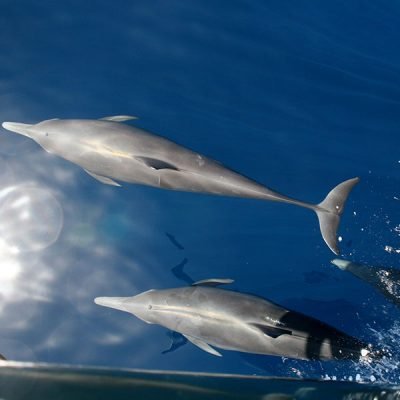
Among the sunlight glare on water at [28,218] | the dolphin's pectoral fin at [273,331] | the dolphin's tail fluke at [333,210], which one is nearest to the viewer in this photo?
the dolphin's pectoral fin at [273,331]

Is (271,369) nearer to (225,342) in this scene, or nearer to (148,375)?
(225,342)

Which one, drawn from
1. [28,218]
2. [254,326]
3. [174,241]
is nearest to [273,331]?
[254,326]

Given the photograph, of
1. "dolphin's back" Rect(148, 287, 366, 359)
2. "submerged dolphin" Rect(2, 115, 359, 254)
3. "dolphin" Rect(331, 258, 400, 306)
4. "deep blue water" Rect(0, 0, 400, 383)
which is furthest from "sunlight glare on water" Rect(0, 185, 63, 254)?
"dolphin" Rect(331, 258, 400, 306)

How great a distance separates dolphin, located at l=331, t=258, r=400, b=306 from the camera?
23.0 feet

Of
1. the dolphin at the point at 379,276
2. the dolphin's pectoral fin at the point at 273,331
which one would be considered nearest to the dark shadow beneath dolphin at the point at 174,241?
the dolphin at the point at 379,276

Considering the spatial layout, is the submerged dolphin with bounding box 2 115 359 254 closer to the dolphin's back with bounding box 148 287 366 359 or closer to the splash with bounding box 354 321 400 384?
the dolphin's back with bounding box 148 287 366 359

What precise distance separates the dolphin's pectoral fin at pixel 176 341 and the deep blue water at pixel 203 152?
0.07 m

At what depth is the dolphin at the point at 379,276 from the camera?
7020 mm

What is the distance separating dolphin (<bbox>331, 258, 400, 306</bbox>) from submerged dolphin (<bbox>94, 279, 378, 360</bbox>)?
1.14 metres

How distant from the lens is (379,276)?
23.8 ft

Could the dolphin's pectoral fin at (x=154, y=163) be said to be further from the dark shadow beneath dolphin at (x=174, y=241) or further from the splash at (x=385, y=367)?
the splash at (x=385, y=367)

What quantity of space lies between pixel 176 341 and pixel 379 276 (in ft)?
8.90

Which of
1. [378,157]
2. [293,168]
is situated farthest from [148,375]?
[378,157]

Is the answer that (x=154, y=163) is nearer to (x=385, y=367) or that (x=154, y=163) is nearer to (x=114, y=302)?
(x=114, y=302)
